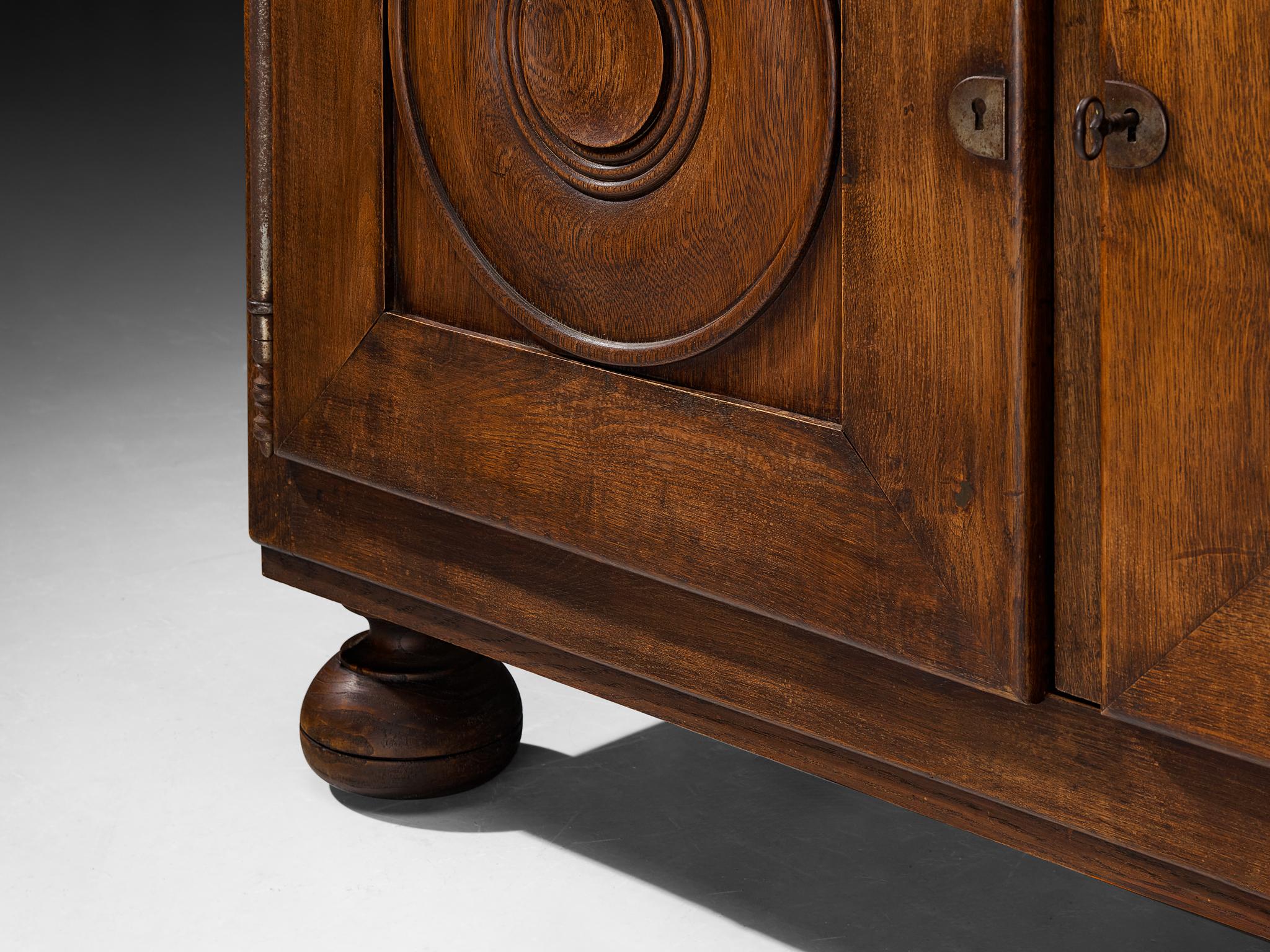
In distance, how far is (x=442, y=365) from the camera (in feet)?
3.69

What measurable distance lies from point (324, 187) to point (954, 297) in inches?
18.2

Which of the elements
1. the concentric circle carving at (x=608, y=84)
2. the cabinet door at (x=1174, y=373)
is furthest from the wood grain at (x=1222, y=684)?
the concentric circle carving at (x=608, y=84)

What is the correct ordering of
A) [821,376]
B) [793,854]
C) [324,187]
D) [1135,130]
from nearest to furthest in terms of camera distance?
[1135,130]
[821,376]
[324,187]
[793,854]

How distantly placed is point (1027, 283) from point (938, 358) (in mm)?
63

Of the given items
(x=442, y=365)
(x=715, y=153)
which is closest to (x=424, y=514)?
(x=442, y=365)

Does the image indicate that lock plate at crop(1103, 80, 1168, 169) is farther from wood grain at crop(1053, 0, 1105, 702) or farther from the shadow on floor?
the shadow on floor

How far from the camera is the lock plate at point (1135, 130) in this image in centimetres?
78

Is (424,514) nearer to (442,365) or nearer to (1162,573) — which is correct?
(442,365)

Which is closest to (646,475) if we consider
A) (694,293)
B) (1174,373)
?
(694,293)

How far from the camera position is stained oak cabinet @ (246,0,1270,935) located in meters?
0.80

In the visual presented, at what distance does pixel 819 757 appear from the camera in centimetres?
102

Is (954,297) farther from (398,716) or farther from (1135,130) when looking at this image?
(398,716)

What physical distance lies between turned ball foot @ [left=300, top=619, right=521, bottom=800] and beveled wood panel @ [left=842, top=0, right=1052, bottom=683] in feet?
1.65

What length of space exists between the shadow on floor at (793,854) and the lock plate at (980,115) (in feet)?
1.77
